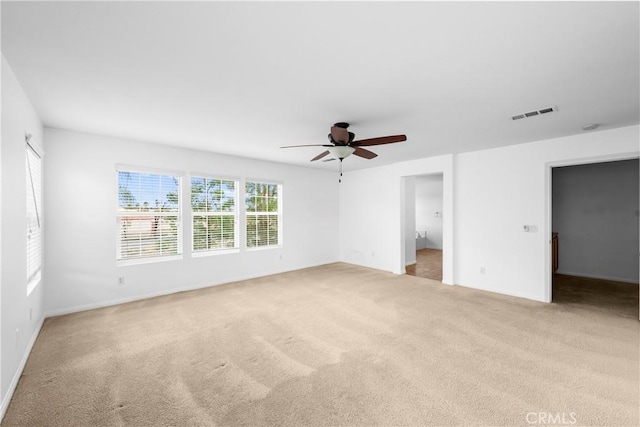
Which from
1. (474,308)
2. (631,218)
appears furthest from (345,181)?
(631,218)

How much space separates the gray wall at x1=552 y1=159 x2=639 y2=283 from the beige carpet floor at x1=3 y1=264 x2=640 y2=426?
2.67 m

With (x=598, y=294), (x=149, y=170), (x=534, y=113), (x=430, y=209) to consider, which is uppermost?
(x=534, y=113)

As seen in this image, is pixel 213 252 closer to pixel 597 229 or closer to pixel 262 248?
pixel 262 248

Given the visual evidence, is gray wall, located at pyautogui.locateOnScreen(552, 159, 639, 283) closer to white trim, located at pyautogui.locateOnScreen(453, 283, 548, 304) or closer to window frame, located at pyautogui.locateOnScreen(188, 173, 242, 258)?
white trim, located at pyautogui.locateOnScreen(453, 283, 548, 304)

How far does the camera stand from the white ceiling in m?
1.55

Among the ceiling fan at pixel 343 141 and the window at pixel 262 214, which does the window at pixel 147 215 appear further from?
the ceiling fan at pixel 343 141

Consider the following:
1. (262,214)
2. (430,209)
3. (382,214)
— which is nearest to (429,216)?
(430,209)

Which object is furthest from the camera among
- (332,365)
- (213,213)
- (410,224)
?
(410,224)

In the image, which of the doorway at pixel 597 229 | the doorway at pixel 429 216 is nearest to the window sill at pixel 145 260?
the doorway at pixel 597 229

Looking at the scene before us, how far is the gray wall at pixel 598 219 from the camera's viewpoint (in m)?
5.36

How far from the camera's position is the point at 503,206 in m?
4.70

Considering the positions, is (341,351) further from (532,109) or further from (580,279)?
(580,279)

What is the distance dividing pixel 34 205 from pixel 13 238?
3.88 feet

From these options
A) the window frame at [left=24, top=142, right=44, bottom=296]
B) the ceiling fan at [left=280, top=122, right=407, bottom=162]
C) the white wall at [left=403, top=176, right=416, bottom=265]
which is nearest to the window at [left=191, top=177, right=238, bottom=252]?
the window frame at [left=24, top=142, right=44, bottom=296]
